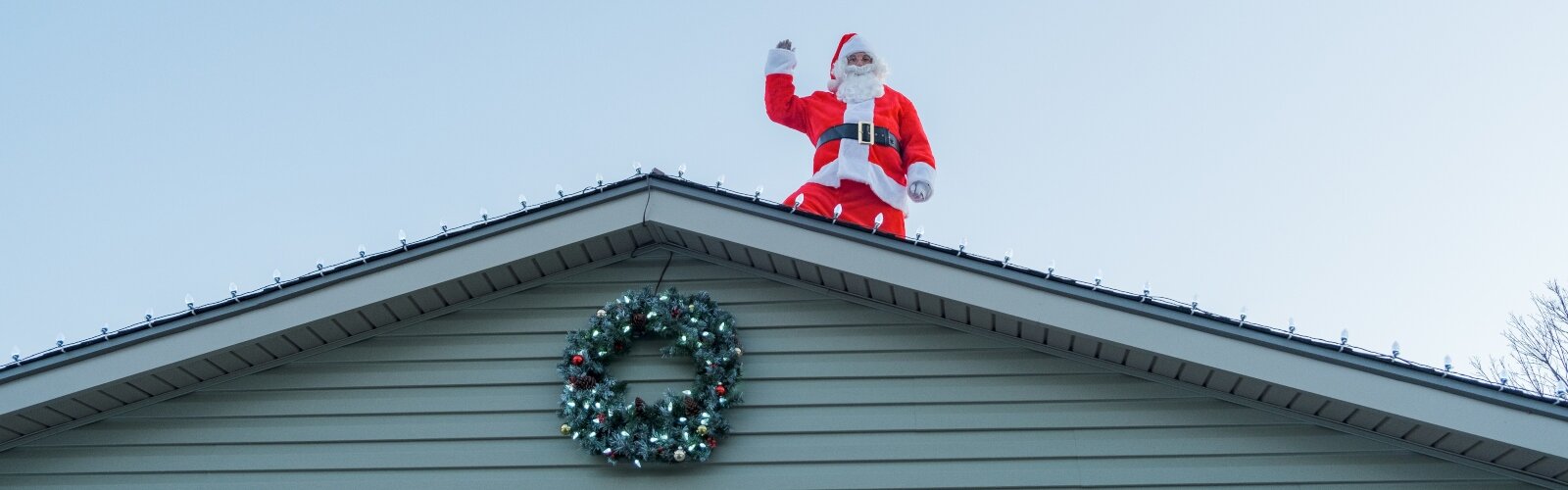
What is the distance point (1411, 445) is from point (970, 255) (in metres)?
2.05

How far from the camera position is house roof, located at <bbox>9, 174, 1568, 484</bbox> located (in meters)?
5.23

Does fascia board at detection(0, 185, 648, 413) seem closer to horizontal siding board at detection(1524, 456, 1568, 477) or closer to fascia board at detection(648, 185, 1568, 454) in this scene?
fascia board at detection(648, 185, 1568, 454)

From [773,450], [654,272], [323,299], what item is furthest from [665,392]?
[323,299]

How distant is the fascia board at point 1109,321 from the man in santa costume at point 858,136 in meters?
2.18

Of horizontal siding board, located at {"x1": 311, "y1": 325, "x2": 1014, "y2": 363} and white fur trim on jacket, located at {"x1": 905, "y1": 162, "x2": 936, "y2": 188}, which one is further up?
white fur trim on jacket, located at {"x1": 905, "y1": 162, "x2": 936, "y2": 188}

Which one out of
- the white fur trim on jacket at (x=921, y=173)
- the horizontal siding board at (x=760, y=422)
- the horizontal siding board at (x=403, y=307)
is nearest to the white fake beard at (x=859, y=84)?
the white fur trim on jacket at (x=921, y=173)

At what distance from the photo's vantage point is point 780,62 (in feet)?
28.5

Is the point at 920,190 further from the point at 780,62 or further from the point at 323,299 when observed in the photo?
the point at 323,299

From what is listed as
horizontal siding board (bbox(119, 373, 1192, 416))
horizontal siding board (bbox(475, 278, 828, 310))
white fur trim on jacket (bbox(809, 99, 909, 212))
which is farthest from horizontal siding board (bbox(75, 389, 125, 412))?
white fur trim on jacket (bbox(809, 99, 909, 212))

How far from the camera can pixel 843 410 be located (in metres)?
5.82

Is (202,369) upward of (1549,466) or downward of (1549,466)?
upward

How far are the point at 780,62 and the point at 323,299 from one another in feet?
12.4

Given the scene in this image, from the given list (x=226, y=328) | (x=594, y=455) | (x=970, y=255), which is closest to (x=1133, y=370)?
(x=970, y=255)

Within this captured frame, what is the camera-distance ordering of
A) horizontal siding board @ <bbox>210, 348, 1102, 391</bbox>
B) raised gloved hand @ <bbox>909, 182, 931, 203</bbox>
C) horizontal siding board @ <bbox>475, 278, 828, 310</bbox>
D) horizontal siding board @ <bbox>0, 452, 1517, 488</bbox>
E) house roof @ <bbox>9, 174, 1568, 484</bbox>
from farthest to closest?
raised gloved hand @ <bbox>909, 182, 931, 203</bbox> → horizontal siding board @ <bbox>475, 278, 828, 310</bbox> → horizontal siding board @ <bbox>210, 348, 1102, 391</bbox> → horizontal siding board @ <bbox>0, 452, 1517, 488</bbox> → house roof @ <bbox>9, 174, 1568, 484</bbox>
